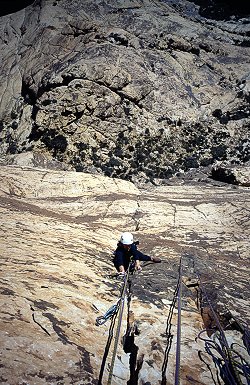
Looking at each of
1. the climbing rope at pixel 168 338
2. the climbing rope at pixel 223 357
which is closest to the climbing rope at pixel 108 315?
the climbing rope at pixel 168 338

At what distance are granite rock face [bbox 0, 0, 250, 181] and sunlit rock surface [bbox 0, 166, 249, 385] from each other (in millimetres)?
16123

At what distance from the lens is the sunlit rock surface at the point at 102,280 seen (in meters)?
3.61

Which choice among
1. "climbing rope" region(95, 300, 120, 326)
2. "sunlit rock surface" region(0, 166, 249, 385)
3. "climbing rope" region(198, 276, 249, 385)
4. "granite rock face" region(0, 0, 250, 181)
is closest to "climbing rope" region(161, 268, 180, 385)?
"sunlit rock surface" region(0, 166, 249, 385)

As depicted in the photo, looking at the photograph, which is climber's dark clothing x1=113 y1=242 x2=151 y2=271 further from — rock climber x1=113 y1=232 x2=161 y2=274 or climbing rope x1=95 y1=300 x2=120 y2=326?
climbing rope x1=95 y1=300 x2=120 y2=326

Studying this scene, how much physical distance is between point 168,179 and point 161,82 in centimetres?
1305

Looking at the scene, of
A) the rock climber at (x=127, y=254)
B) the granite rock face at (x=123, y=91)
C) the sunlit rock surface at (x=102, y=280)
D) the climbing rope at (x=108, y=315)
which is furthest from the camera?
the granite rock face at (x=123, y=91)

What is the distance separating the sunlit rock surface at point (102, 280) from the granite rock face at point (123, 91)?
16123mm

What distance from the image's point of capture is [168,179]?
2741 centimetres

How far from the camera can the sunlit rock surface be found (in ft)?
11.8

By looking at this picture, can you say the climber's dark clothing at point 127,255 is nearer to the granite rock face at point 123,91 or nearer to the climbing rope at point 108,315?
the climbing rope at point 108,315

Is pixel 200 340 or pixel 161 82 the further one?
pixel 161 82

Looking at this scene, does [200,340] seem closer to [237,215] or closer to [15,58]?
[237,215]

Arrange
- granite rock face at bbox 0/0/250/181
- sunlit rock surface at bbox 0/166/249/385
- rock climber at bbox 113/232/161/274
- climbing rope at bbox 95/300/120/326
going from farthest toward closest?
granite rock face at bbox 0/0/250/181, rock climber at bbox 113/232/161/274, climbing rope at bbox 95/300/120/326, sunlit rock surface at bbox 0/166/249/385

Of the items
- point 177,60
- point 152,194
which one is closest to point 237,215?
point 152,194
